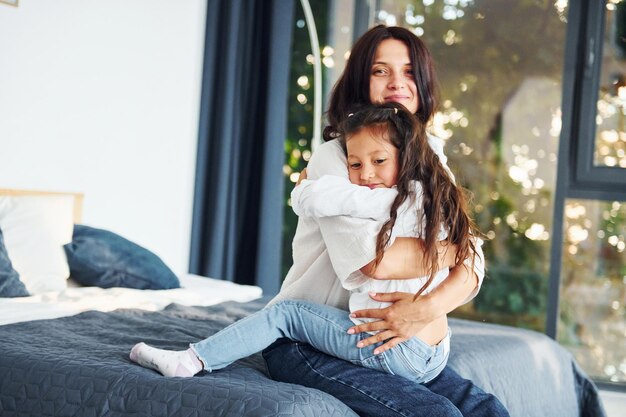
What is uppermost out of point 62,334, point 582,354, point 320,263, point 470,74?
point 470,74

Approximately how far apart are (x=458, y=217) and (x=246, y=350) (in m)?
0.51

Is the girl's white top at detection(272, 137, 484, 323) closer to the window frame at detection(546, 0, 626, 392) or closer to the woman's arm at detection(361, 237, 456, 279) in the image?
the woman's arm at detection(361, 237, 456, 279)

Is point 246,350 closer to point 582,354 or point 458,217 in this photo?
point 458,217

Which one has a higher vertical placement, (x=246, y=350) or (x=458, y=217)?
(x=458, y=217)

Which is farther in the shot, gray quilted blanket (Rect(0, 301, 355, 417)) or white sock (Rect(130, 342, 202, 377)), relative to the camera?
white sock (Rect(130, 342, 202, 377))

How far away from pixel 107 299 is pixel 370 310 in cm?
128

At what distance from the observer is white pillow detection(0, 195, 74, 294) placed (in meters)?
2.93

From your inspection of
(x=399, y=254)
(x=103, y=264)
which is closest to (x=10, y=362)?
(x=399, y=254)

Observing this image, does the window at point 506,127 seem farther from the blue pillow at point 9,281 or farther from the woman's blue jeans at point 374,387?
the woman's blue jeans at point 374,387

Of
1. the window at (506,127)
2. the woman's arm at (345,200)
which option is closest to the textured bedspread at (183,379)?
the woman's arm at (345,200)

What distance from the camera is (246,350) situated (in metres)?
1.69

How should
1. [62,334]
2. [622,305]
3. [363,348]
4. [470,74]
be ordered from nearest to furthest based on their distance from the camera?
[363,348] < [62,334] < [622,305] < [470,74]

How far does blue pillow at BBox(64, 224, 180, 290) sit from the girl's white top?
136cm

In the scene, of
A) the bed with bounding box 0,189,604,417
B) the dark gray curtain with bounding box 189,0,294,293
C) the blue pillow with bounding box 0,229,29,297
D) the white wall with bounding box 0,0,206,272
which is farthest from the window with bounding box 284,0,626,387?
the blue pillow with bounding box 0,229,29,297
